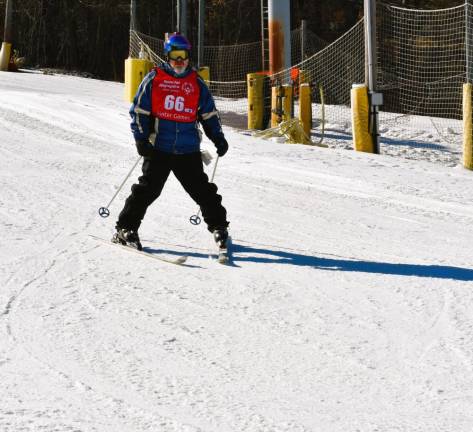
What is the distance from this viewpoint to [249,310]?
5.86m

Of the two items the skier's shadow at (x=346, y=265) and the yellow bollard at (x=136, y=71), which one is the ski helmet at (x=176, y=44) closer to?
the skier's shadow at (x=346, y=265)

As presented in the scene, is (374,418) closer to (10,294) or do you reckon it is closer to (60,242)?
(10,294)

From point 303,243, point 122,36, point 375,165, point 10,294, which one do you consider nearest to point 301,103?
point 375,165

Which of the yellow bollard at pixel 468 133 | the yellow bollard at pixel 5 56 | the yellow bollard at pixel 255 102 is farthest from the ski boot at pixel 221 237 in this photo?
the yellow bollard at pixel 5 56

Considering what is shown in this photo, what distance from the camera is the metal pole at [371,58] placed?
13852 mm

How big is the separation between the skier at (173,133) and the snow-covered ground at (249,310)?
313mm

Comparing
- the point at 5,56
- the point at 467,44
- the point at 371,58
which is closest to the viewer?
the point at 467,44

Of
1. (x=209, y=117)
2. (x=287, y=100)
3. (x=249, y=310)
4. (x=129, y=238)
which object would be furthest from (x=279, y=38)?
(x=249, y=310)

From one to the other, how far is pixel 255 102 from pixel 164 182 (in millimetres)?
9830

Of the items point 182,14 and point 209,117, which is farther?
point 182,14

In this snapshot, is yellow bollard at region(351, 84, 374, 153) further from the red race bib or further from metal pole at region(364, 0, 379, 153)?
the red race bib

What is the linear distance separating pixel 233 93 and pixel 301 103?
1436cm

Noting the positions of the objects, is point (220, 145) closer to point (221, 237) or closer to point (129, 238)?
point (221, 237)

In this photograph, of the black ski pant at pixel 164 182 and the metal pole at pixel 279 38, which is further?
the metal pole at pixel 279 38
